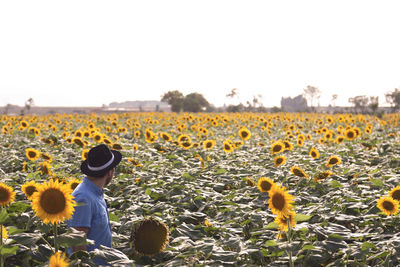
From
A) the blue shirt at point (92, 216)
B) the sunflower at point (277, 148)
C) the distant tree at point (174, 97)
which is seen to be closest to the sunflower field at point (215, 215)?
the blue shirt at point (92, 216)

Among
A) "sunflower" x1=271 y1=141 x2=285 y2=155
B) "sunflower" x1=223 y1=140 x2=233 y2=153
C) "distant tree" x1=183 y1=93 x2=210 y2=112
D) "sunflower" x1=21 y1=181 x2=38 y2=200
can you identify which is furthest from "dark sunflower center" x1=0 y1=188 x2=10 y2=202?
"distant tree" x1=183 y1=93 x2=210 y2=112

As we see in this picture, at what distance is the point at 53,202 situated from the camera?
255 cm

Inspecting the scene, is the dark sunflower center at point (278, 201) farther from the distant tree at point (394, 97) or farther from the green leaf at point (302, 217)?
the distant tree at point (394, 97)

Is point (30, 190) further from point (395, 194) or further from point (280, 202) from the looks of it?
point (395, 194)

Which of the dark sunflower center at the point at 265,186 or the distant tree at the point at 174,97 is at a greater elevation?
the distant tree at the point at 174,97

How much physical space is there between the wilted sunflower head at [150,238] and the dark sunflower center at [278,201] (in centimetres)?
88

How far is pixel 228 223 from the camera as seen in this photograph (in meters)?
4.11

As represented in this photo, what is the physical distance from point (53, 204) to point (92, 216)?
2.74 feet

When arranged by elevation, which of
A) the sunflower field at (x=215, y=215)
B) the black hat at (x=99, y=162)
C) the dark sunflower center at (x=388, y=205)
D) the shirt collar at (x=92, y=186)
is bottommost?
the sunflower field at (x=215, y=215)

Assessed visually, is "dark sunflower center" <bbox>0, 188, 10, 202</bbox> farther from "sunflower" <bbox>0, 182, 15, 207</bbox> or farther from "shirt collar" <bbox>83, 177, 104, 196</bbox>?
"shirt collar" <bbox>83, 177, 104, 196</bbox>

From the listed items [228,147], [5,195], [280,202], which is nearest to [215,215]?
[280,202]

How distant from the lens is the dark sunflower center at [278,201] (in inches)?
111

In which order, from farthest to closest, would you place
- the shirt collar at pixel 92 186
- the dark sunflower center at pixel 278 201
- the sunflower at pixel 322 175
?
1. the sunflower at pixel 322 175
2. the shirt collar at pixel 92 186
3. the dark sunflower center at pixel 278 201

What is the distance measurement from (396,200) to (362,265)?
120 centimetres
